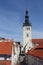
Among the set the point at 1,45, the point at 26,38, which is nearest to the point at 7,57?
the point at 1,45

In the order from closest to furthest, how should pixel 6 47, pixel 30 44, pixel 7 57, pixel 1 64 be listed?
pixel 1 64 < pixel 7 57 < pixel 6 47 < pixel 30 44

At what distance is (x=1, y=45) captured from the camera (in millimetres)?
41844

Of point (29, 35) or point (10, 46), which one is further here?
point (29, 35)

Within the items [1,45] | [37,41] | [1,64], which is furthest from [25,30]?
[1,64]

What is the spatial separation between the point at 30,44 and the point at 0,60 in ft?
99.5

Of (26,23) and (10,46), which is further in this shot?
(26,23)

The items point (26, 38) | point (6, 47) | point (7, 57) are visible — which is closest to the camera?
point (7, 57)

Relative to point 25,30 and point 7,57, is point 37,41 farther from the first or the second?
point 7,57

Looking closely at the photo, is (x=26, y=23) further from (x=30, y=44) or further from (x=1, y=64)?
(x=1, y=64)

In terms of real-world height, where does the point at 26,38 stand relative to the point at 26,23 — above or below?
below

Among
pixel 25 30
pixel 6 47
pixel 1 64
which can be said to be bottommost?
pixel 1 64

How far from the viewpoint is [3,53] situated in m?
38.8

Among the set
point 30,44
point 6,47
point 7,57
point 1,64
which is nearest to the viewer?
point 1,64

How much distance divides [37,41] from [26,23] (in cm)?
1481
